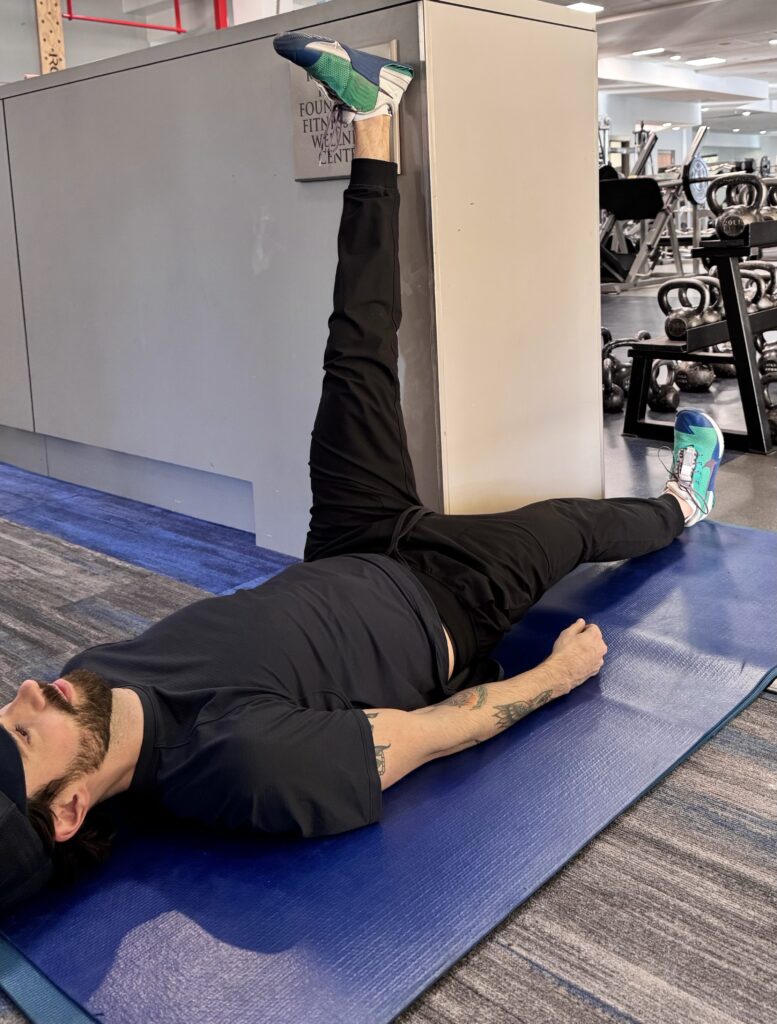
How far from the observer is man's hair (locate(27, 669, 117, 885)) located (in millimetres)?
1285

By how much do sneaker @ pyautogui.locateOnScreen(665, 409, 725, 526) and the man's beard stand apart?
172cm

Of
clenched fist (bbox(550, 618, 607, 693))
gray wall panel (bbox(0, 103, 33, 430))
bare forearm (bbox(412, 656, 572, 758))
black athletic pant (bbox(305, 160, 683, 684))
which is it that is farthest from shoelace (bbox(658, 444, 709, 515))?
gray wall panel (bbox(0, 103, 33, 430))

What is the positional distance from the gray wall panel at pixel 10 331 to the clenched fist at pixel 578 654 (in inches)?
97.6

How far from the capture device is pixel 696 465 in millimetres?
2625

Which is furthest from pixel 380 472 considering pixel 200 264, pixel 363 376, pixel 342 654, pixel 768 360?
pixel 768 360

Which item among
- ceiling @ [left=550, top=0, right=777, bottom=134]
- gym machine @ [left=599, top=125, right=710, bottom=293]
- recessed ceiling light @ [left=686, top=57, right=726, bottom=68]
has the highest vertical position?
recessed ceiling light @ [left=686, top=57, right=726, bottom=68]

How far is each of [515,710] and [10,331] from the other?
2681mm

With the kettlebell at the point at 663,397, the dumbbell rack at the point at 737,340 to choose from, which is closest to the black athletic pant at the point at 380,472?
the dumbbell rack at the point at 737,340

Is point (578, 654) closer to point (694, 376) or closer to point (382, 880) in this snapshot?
point (382, 880)

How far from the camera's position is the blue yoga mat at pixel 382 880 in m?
1.20

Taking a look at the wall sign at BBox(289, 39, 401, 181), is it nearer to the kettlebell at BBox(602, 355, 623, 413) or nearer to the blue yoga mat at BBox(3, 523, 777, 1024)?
the blue yoga mat at BBox(3, 523, 777, 1024)

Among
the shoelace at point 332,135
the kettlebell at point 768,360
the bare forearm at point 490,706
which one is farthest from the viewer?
the kettlebell at point 768,360

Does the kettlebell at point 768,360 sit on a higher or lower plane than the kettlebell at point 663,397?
higher

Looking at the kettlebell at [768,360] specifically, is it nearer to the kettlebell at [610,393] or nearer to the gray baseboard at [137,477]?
the kettlebell at [610,393]
